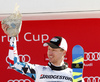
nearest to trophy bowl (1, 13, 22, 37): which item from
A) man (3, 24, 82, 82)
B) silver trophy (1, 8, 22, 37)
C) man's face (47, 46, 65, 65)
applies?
silver trophy (1, 8, 22, 37)

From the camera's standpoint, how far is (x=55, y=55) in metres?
2.54

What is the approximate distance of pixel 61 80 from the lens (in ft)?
8.32

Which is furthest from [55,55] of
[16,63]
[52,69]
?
[16,63]

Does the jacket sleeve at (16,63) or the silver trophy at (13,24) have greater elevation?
the silver trophy at (13,24)

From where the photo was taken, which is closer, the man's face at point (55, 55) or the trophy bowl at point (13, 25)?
the trophy bowl at point (13, 25)

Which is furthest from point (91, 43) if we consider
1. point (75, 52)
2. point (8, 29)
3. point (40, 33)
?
point (8, 29)

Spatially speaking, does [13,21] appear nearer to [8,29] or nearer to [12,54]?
[8,29]

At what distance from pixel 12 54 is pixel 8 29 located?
0.84ft

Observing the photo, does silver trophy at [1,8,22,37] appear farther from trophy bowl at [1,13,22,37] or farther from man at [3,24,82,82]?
man at [3,24,82,82]

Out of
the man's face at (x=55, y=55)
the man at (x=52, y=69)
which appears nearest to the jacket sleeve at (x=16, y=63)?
the man at (x=52, y=69)

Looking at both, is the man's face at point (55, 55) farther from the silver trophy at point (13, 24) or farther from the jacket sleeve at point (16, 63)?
the silver trophy at point (13, 24)

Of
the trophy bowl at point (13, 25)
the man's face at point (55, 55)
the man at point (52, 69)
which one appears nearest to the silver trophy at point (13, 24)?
the trophy bowl at point (13, 25)

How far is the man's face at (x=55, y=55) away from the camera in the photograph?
99.9 inches

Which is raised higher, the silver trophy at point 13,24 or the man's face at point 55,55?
the silver trophy at point 13,24
